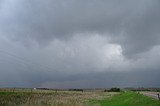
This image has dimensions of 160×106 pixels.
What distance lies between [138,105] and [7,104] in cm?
1639

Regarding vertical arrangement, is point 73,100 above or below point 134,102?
above

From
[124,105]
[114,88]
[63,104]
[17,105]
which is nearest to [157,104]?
[124,105]

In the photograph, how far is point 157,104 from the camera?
32.8 meters

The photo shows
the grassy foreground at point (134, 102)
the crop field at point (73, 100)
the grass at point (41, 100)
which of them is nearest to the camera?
the grassy foreground at point (134, 102)

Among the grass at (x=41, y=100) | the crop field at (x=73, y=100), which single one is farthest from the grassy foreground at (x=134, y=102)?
the grass at (x=41, y=100)

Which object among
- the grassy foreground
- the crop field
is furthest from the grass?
the grassy foreground

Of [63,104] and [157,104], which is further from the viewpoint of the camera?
[63,104]

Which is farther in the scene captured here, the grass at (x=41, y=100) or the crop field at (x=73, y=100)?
the grass at (x=41, y=100)

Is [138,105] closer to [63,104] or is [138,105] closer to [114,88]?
[63,104]

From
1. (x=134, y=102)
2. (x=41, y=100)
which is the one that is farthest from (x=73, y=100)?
(x=134, y=102)

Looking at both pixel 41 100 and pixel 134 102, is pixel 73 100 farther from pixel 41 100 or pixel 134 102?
pixel 134 102

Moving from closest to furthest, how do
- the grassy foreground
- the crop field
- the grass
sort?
the grassy foreground
the crop field
the grass

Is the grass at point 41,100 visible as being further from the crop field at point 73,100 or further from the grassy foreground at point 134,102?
the grassy foreground at point 134,102

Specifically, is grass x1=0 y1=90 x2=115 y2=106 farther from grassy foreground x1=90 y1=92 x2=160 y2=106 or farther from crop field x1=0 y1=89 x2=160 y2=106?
grassy foreground x1=90 y1=92 x2=160 y2=106
